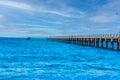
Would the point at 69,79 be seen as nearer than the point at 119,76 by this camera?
Yes

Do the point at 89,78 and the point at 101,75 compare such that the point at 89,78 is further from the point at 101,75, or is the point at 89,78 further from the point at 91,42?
the point at 91,42

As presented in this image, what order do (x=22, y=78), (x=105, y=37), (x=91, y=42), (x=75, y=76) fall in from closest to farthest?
(x=22, y=78)
(x=75, y=76)
(x=105, y=37)
(x=91, y=42)

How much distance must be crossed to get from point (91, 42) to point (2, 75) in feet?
154

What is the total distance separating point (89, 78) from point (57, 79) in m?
2.44

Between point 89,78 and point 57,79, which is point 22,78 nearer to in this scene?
point 57,79

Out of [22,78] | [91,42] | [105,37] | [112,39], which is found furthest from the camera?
[91,42]

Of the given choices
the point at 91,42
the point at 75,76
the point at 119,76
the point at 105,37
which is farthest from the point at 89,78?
the point at 91,42

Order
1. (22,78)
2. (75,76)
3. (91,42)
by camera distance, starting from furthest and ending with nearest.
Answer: (91,42), (75,76), (22,78)

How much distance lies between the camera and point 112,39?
47781mm

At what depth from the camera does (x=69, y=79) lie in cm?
1972

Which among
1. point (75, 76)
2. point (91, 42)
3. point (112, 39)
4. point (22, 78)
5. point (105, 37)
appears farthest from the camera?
point (91, 42)

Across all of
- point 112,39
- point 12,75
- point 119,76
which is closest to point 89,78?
point 119,76

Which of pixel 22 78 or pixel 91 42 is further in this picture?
pixel 91 42

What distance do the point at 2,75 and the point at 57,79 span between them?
440 cm
